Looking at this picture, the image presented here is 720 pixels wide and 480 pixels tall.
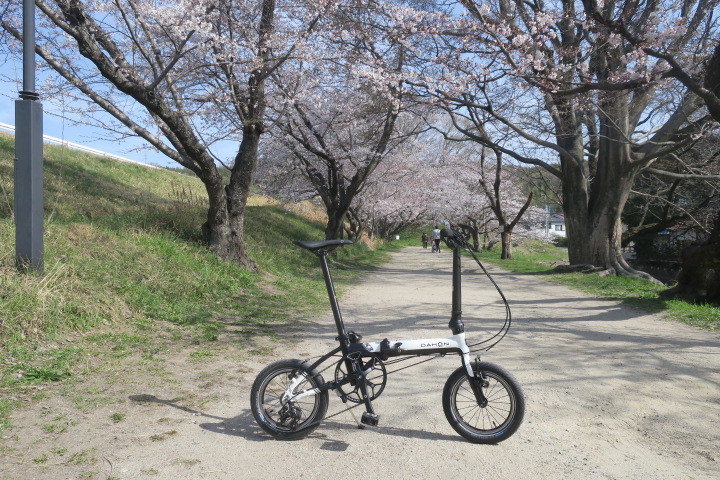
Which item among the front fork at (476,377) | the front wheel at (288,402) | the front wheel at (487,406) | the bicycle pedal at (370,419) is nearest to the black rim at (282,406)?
the front wheel at (288,402)

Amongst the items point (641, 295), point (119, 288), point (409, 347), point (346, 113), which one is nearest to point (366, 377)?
point (409, 347)

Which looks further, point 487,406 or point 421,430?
point 421,430

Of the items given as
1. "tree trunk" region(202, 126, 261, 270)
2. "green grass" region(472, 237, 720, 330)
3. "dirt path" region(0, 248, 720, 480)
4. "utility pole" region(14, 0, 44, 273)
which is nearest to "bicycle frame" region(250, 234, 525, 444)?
"dirt path" region(0, 248, 720, 480)

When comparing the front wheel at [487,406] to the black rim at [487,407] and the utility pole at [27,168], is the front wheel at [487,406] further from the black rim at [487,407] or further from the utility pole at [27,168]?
the utility pole at [27,168]

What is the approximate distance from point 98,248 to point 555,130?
1255cm

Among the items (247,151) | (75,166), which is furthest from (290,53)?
(75,166)

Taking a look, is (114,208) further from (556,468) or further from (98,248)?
(556,468)

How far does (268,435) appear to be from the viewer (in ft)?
11.5

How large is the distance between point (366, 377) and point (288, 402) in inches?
21.0

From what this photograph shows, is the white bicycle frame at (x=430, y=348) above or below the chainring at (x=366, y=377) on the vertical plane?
above

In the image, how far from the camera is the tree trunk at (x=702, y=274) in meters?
9.05

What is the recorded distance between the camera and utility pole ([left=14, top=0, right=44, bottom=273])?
554 cm

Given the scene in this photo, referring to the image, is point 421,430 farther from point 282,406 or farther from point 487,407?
point 282,406

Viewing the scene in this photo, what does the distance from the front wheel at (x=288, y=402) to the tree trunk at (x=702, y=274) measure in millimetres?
8367
